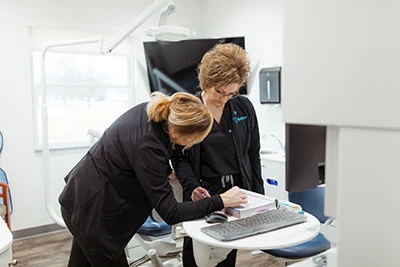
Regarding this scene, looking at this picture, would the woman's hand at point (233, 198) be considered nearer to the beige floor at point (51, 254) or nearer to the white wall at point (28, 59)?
the beige floor at point (51, 254)

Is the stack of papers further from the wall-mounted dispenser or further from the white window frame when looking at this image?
the white window frame

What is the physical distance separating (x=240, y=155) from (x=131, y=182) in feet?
1.95

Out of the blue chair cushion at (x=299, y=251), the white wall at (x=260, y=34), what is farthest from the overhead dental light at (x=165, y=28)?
the white wall at (x=260, y=34)

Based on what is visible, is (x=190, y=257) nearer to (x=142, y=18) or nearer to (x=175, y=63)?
(x=142, y=18)

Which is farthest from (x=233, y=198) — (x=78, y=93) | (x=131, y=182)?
(x=78, y=93)

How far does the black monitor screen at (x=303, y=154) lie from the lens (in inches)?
35.5

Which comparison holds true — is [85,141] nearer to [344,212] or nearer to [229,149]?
[229,149]

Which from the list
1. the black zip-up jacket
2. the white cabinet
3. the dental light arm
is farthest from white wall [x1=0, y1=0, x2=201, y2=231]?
the black zip-up jacket

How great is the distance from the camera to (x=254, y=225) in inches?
55.0

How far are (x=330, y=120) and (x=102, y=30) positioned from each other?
12.3ft

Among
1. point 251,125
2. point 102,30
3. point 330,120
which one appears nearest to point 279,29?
point 102,30

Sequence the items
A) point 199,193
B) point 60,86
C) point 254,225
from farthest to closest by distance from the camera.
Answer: point 60,86 → point 199,193 → point 254,225

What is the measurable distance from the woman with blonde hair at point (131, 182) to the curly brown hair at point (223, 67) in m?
0.32

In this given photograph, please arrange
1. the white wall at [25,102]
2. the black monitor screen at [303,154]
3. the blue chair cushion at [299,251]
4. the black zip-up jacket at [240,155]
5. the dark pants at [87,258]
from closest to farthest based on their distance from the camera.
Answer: the black monitor screen at [303,154] → the dark pants at [87,258] → the black zip-up jacket at [240,155] → the blue chair cushion at [299,251] → the white wall at [25,102]
